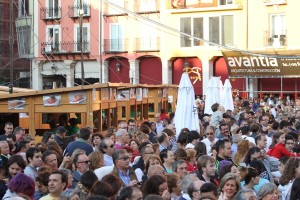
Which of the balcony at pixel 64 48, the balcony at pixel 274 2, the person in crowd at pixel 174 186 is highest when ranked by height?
the balcony at pixel 274 2

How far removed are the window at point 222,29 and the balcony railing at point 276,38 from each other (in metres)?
2.52

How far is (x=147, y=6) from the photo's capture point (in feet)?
151

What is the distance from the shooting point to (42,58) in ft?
163

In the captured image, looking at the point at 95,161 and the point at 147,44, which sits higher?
the point at 147,44

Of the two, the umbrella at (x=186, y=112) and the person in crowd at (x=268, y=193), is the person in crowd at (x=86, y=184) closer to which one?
the person in crowd at (x=268, y=193)

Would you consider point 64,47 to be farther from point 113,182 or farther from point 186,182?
point 113,182

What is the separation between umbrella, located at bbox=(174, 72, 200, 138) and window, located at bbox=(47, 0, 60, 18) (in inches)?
1137

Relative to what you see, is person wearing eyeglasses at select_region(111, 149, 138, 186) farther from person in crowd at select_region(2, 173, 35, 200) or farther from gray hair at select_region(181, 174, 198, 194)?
person in crowd at select_region(2, 173, 35, 200)

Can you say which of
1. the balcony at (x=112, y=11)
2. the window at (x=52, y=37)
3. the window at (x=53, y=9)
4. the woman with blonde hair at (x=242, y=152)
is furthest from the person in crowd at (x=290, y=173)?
the window at (x=53, y=9)

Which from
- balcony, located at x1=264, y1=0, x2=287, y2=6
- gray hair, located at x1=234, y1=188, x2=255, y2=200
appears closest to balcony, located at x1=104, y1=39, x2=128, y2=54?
balcony, located at x1=264, y1=0, x2=287, y2=6

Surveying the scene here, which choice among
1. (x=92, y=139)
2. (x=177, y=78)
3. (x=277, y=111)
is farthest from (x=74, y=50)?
(x=92, y=139)

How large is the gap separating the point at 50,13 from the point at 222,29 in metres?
13.3

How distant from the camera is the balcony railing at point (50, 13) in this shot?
4938 centimetres

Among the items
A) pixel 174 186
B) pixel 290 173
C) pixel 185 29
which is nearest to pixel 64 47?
pixel 185 29
